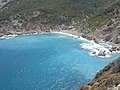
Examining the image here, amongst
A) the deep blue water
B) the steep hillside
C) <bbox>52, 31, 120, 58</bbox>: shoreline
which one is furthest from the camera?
the steep hillside

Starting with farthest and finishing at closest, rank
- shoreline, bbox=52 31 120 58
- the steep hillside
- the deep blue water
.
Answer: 1. the steep hillside
2. shoreline, bbox=52 31 120 58
3. the deep blue water

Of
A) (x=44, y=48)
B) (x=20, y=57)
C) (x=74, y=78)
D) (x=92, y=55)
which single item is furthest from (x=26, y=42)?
(x=74, y=78)

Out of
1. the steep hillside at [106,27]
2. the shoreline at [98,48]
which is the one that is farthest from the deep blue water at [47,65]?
the steep hillside at [106,27]

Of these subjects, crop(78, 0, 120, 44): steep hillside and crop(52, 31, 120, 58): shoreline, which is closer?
crop(52, 31, 120, 58): shoreline

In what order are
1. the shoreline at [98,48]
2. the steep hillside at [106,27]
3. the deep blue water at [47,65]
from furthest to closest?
the steep hillside at [106,27]
the shoreline at [98,48]
the deep blue water at [47,65]

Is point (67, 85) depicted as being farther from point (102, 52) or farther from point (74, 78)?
point (102, 52)

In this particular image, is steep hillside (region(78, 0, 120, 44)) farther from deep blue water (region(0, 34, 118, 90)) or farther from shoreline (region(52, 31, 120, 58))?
deep blue water (region(0, 34, 118, 90))

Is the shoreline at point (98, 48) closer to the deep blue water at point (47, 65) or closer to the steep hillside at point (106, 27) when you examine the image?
the deep blue water at point (47, 65)

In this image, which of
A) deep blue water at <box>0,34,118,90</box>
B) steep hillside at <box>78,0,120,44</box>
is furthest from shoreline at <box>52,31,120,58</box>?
steep hillside at <box>78,0,120,44</box>

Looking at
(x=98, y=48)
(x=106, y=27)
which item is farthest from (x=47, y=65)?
(x=106, y=27)
